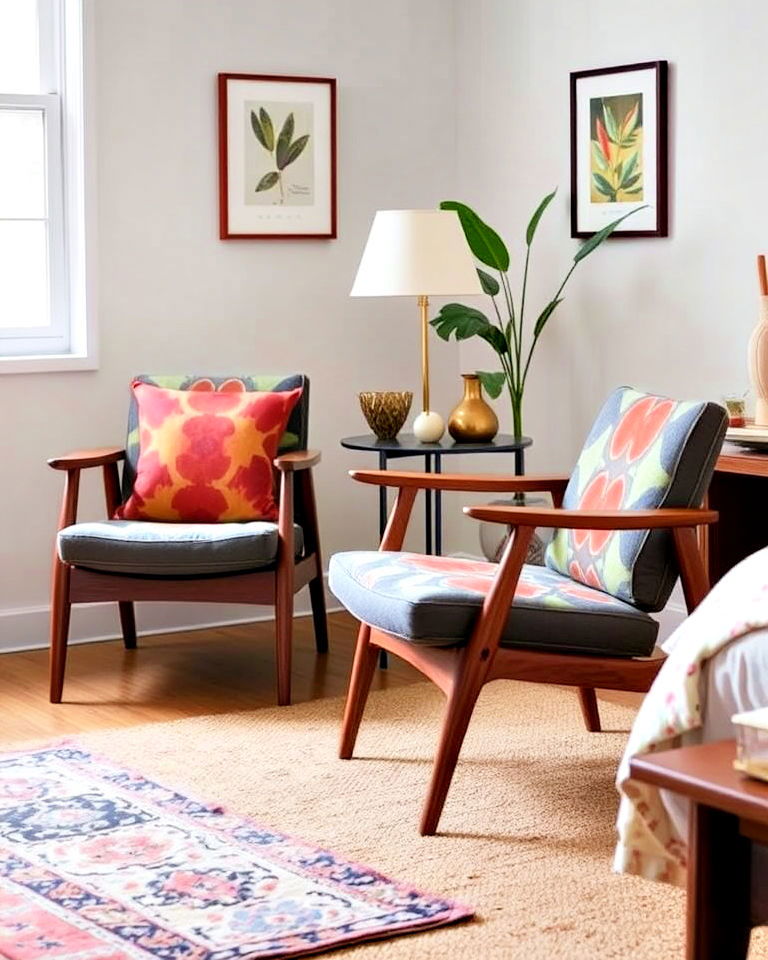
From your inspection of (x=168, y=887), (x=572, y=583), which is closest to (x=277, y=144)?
(x=572, y=583)

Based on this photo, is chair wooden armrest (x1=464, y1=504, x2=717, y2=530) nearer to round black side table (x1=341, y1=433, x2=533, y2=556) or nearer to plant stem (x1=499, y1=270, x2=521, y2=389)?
round black side table (x1=341, y1=433, x2=533, y2=556)

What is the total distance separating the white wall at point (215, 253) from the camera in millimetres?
4684

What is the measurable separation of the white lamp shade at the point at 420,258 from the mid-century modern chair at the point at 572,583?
1.03 metres

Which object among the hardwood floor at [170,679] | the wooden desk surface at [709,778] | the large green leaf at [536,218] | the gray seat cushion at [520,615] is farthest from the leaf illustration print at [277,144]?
the wooden desk surface at [709,778]

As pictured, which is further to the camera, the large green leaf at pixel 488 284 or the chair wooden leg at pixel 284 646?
the large green leaf at pixel 488 284

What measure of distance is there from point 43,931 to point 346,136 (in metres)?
3.14

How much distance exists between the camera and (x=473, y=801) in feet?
10.6

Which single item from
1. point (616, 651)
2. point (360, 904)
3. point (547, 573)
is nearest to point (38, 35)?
point (547, 573)

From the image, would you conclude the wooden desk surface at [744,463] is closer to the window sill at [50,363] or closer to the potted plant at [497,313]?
the potted plant at [497,313]

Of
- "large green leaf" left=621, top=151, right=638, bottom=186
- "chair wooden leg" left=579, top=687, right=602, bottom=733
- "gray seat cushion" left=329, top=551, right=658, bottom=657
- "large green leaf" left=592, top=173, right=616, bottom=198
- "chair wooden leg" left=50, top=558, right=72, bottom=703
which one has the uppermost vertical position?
"large green leaf" left=621, top=151, right=638, bottom=186

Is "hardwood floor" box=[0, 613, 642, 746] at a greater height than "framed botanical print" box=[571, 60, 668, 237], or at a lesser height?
lesser

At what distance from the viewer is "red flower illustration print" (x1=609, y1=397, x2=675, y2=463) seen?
3.24 meters

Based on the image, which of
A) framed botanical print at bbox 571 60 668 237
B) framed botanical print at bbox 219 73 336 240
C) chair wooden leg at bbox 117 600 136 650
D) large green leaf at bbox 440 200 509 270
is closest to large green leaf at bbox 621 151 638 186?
framed botanical print at bbox 571 60 668 237

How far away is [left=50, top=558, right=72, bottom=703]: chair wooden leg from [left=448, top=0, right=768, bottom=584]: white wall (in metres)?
1.68
